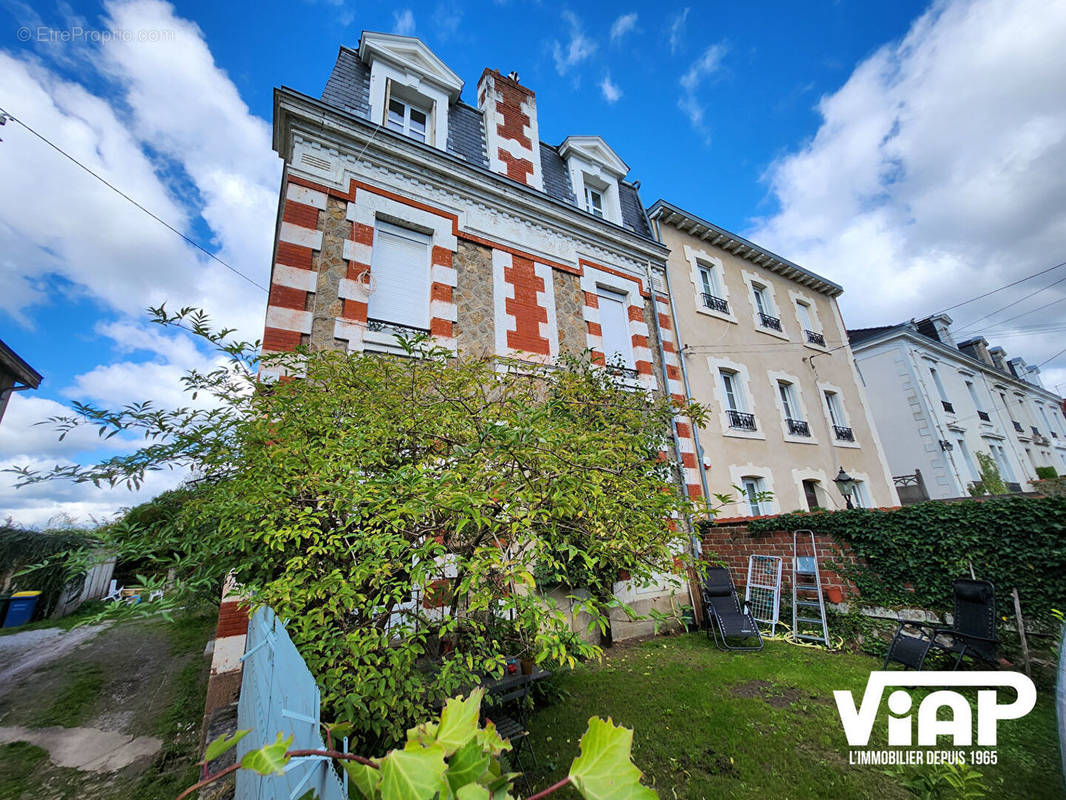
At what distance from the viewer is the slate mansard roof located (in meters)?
6.82

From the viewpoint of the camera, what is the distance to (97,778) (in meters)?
3.55

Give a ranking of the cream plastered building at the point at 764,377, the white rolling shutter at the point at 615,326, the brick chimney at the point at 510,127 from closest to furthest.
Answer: the brick chimney at the point at 510,127, the white rolling shutter at the point at 615,326, the cream plastered building at the point at 764,377

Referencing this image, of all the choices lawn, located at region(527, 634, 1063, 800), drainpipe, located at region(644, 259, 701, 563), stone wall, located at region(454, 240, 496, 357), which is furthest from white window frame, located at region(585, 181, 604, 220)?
lawn, located at region(527, 634, 1063, 800)

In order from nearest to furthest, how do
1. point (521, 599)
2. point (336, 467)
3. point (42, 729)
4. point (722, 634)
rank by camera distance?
point (521, 599)
point (336, 467)
point (42, 729)
point (722, 634)

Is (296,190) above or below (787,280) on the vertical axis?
below

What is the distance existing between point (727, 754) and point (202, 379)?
17.7ft

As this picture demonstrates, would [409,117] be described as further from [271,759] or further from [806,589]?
[806,589]

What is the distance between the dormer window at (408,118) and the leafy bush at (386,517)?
592 cm

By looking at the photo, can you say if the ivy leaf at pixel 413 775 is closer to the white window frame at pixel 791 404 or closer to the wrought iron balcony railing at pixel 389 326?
the wrought iron balcony railing at pixel 389 326

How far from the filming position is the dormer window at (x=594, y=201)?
9698mm

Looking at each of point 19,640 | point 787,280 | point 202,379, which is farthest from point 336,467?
point 787,280

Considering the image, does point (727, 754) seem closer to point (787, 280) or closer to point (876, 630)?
point (876, 630)

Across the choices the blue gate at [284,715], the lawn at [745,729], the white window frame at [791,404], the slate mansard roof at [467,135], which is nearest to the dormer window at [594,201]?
the slate mansard roof at [467,135]

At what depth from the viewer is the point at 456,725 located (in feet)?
2.67
